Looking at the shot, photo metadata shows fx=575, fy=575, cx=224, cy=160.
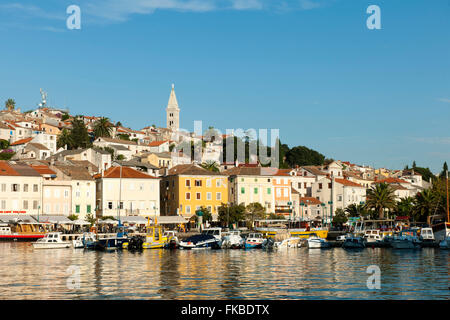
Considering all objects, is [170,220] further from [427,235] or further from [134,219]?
[427,235]

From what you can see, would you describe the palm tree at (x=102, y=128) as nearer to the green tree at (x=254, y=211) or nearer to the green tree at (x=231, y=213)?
the green tree at (x=254, y=211)

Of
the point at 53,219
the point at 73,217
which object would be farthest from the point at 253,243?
the point at 73,217

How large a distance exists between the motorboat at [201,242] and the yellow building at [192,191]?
3203 cm

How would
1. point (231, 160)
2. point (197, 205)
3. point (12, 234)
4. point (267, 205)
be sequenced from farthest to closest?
point (231, 160) < point (267, 205) < point (197, 205) < point (12, 234)

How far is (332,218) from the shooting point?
11494 cm

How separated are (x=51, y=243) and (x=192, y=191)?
120ft

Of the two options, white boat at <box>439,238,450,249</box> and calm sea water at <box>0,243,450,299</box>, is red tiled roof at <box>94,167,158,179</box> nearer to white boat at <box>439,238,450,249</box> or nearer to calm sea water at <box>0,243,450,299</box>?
white boat at <box>439,238,450,249</box>

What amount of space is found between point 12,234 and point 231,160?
75.8 meters

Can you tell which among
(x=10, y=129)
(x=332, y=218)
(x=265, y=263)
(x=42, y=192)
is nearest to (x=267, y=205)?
(x=332, y=218)

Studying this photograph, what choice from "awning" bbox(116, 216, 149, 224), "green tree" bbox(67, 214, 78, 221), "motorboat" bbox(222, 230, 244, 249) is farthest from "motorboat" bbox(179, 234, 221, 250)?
"green tree" bbox(67, 214, 78, 221)

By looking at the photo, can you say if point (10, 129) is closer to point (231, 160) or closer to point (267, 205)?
point (231, 160)

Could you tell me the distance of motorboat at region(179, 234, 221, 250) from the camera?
6419cm

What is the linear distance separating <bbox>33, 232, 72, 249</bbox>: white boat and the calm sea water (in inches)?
841

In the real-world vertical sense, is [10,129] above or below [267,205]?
above
